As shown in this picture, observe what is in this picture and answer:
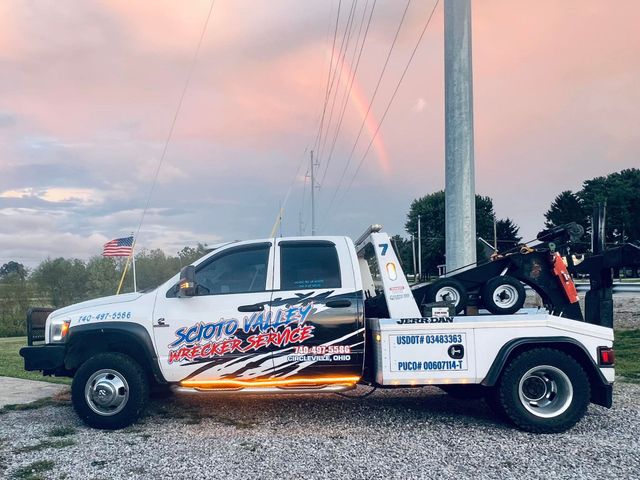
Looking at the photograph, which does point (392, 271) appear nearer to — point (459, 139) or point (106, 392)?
point (106, 392)

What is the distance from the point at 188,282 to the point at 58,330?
173cm

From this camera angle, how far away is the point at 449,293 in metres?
6.80

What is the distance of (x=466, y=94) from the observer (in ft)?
39.9

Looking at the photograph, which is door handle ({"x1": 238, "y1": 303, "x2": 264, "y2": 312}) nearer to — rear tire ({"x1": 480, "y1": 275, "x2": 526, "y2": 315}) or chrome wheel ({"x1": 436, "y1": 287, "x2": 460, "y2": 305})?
chrome wheel ({"x1": 436, "y1": 287, "x2": 460, "y2": 305})

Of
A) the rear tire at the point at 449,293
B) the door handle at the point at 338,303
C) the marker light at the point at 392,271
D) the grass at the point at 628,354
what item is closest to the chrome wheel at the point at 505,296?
the rear tire at the point at 449,293

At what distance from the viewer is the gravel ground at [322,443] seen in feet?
16.6

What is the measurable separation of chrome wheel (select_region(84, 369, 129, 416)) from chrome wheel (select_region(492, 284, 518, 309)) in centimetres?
424

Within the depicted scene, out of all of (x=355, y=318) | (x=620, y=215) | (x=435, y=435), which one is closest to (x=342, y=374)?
(x=355, y=318)

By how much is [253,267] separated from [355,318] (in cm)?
130

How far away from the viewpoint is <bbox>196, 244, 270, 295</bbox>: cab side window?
21.6 ft

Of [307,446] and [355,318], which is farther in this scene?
[355,318]

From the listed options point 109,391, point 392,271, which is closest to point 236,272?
point 392,271

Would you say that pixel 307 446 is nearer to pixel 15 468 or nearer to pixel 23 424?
pixel 15 468

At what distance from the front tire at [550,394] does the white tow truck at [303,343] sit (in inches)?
0.4
